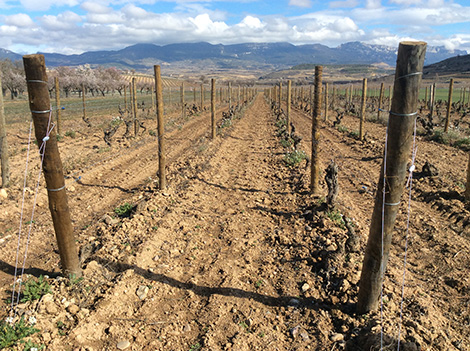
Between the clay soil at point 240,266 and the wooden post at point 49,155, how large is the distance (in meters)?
0.35

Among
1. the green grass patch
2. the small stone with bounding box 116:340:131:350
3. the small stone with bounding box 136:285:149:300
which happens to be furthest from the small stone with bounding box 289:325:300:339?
the green grass patch

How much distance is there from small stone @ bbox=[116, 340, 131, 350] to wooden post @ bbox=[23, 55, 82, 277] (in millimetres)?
1320

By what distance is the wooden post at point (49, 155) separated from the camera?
12.6 ft

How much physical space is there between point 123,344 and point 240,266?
1915 mm

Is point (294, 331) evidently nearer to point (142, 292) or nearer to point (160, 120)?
point (142, 292)

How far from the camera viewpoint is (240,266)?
485 centimetres

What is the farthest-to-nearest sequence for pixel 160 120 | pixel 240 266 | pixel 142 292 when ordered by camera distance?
pixel 160 120
pixel 240 266
pixel 142 292

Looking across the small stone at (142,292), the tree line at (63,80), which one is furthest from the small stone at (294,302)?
the tree line at (63,80)

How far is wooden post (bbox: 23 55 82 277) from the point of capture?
3836mm

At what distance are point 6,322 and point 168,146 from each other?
446 inches

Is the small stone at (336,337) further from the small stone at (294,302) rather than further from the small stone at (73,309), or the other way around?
the small stone at (73,309)

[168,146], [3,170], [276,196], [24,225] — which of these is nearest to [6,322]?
[24,225]

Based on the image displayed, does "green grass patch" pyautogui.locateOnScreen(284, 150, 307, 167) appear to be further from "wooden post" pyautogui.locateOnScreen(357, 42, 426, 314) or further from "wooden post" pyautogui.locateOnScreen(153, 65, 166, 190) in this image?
"wooden post" pyautogui.locateOnScreen(357, 42, 426, 314)

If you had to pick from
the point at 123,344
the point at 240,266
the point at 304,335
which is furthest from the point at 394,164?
the point at 123,344
